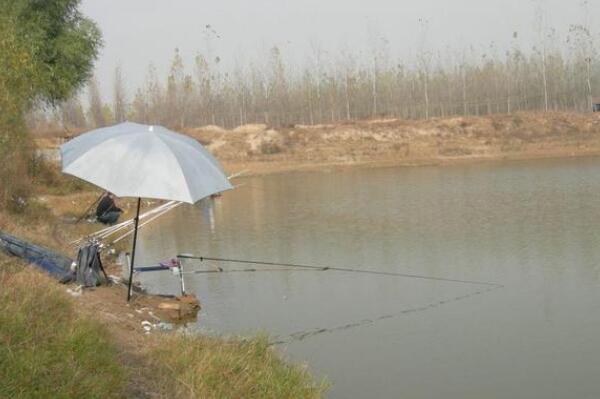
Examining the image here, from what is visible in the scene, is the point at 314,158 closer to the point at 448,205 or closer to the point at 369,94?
the point at 369,94

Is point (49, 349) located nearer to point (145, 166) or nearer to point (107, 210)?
point (145, 166)

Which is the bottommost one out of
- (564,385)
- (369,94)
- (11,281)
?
(564,385)

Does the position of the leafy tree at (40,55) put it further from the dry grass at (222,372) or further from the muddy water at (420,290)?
the dry grass at (222,372)

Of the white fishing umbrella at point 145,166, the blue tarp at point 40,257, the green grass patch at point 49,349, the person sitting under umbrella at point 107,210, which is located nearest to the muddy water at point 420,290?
the person sitting under umbrella at point 107,210

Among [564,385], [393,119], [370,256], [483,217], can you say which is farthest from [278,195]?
[393,119]

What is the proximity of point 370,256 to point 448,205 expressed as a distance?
736cm

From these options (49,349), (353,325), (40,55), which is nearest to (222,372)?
(49,349)

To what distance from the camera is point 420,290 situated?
11000 millimetres

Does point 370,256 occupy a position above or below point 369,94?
below

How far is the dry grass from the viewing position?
17.8ft

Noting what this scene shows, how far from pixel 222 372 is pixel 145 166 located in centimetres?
220

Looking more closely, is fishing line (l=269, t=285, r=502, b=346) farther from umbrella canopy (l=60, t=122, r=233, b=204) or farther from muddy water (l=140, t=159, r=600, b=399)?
umbrella canopy (l=60, t=122, r=233, b=204)

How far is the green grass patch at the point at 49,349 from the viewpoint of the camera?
13.3 feet

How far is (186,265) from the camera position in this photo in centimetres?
1277
